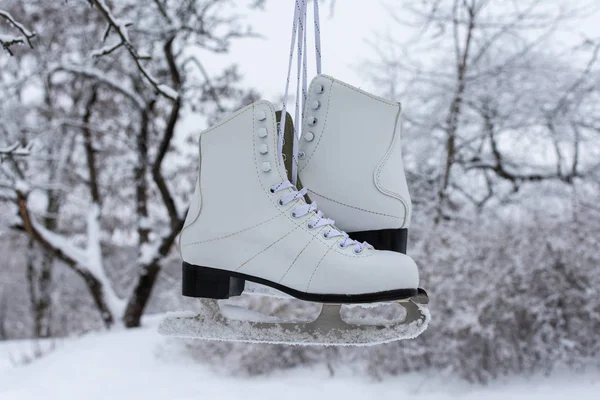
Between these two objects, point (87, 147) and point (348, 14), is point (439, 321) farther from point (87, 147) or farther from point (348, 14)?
point (87, 147)

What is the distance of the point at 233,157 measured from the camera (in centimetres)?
105

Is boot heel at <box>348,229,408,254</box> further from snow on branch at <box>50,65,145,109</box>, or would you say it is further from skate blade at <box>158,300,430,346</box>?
snow on branch at <box>50,65,145,109</box>

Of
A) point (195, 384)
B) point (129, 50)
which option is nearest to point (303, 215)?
point (129, 50)

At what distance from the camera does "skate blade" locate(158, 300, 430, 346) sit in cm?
95

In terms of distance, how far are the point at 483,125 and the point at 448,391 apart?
396 cm

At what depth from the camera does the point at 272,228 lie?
1011 mm

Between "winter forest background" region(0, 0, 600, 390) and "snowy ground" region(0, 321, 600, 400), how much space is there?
0.18 m

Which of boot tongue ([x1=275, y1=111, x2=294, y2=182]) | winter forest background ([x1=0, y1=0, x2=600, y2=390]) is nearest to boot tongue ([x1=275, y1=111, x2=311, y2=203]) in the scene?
boot tongue ([x1=275, y1=111, x2=294, y2=182])

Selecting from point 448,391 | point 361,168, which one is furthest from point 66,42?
point 361,168

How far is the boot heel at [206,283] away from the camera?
1.05 meters

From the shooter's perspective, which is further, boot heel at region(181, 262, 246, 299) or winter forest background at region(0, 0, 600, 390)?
winter forest background at region(0, 0, 600, 390)

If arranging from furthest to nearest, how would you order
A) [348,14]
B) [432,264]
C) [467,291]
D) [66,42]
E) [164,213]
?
[164,213] < [66,42] < [432,264] < [467,291] < [348,14]

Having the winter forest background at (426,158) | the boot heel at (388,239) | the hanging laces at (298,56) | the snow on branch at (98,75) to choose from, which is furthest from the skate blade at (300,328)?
the snow on branch at (98,75)

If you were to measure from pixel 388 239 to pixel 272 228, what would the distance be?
0.22 meters
